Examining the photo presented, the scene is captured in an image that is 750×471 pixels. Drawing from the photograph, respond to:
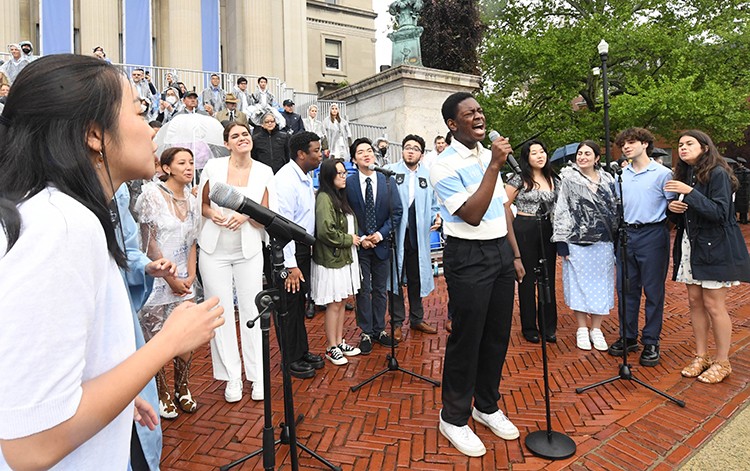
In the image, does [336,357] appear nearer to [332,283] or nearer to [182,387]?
[332,283]

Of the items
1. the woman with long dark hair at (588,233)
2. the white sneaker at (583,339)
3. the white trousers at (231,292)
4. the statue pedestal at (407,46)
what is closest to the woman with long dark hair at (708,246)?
the woman with long dark hair at (588,233)

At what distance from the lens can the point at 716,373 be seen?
420 cm

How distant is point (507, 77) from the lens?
18.2m

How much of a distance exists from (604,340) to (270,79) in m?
17.5

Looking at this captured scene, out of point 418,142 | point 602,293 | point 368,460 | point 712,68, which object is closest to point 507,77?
point 712,68

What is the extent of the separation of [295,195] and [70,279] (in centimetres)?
368

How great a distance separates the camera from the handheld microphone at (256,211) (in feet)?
6.79

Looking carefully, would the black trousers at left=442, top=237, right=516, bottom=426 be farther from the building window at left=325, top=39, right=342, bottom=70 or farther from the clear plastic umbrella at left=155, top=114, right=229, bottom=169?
the building window at left=325, top=39, right=342, bottom=70

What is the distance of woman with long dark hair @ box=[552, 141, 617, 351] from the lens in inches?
204

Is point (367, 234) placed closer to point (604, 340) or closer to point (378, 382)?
point (378, 382)

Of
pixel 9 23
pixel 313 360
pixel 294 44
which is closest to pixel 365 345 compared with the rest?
pixel 313 360

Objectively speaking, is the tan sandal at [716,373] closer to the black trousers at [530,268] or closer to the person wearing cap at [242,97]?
the black trousers at [530,268]

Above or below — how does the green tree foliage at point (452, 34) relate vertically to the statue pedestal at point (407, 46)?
above

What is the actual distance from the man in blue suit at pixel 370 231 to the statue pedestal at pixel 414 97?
7284 mm
